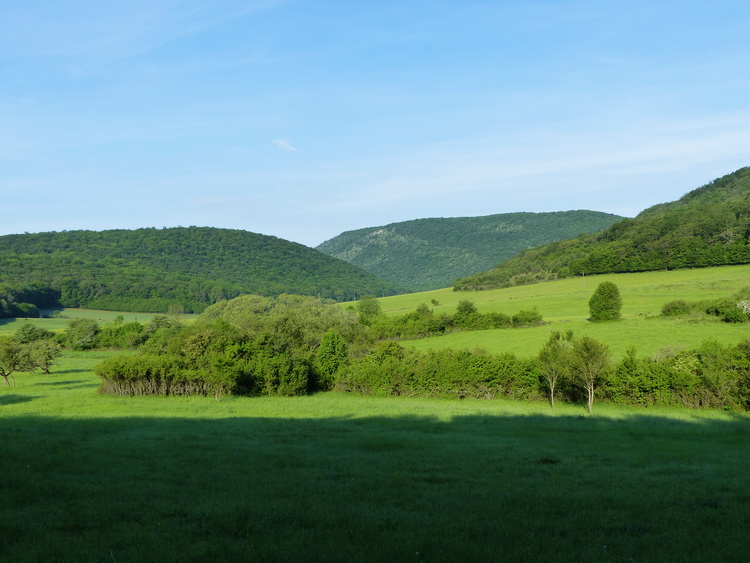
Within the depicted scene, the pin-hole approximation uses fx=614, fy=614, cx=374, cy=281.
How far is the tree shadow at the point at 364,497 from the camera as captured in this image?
786 cm

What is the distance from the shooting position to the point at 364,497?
1091 centimetres

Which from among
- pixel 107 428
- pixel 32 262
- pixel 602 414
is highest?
pixel 32 262

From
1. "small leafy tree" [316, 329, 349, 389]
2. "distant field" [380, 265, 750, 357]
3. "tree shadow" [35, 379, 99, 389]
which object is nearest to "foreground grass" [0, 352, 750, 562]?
"small leafy tree" [316, 329, 349, 389]

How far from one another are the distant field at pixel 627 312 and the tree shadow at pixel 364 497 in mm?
28870

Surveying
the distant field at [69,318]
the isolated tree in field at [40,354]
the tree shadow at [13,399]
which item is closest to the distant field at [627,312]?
the isolated tree in field at [40,354]

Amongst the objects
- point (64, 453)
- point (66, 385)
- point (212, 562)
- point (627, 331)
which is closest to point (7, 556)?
point (212, 562)

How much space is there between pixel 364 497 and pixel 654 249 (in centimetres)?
11048

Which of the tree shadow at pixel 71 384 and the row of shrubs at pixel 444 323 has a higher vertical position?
the row of shrubs at pixel 444 323

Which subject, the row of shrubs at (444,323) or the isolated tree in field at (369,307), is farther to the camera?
the isolated tree in field at (369,307)

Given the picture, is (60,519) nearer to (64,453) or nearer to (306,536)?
(306,536)

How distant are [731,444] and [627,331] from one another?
133 feet

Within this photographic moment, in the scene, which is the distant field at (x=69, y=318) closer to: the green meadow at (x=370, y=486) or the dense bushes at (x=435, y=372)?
the dense bushes at (x=435, y=372)

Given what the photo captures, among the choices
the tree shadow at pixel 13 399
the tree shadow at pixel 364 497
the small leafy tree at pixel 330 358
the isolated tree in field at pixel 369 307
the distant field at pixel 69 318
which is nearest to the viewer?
the tree shadow at pixel 364 497

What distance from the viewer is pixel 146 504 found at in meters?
10.1
